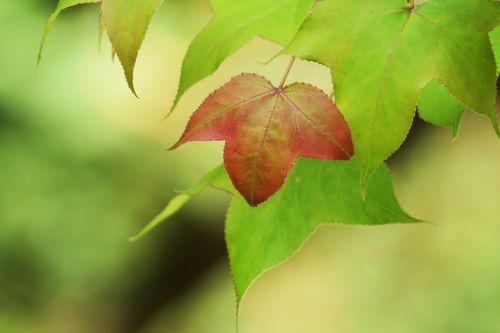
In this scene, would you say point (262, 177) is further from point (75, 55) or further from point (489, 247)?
point (75, 55)

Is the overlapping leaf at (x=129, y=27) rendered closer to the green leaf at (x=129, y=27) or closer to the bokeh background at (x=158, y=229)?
the green leaf at (x=129, y=27)

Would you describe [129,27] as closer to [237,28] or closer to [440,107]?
[237,28]

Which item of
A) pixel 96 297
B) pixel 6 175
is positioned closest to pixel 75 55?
pixel 6 175

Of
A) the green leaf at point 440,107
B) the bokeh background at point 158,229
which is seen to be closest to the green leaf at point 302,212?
the green leaf at point 440,107

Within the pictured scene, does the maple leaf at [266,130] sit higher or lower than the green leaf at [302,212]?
higher

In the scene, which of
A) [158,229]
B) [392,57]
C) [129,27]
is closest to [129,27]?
[129,27]

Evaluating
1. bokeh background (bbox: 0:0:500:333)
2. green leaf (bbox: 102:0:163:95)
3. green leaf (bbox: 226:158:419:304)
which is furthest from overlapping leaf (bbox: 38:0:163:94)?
bokeh background (bbox: 0:0:500:333)
